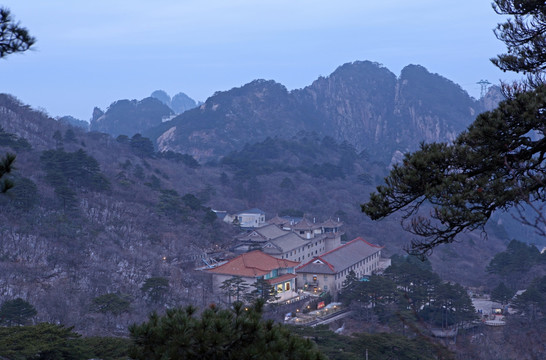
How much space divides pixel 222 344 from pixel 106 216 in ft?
126

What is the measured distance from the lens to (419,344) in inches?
874

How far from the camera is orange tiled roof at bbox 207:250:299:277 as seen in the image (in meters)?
35.8

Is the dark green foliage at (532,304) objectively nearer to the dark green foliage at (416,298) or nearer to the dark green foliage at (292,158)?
the dark green foliage at (416,298)

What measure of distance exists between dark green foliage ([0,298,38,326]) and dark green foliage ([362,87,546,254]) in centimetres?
1921

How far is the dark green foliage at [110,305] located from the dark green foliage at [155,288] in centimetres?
324

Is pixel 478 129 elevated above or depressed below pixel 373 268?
above

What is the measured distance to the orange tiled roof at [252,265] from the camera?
35.8 metres

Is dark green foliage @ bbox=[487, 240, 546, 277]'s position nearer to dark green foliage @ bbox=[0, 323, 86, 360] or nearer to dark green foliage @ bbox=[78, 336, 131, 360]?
dark green foliage @ bbox=[78, 336, 131, 360]

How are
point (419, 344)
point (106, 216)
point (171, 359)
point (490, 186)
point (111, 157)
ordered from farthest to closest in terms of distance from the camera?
point (111, 157) < point (106, 216) < point (419, 344) < point (490, 186) < point (171, 359)

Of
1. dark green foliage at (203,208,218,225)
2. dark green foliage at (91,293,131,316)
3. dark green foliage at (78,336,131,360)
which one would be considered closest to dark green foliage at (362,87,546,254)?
dark green foliage at (78,336,131,360)

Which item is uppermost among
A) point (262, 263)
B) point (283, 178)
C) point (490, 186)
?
point (283, 178)

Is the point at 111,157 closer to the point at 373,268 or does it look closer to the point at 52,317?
the point at 373,268

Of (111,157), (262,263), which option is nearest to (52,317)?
(262,263)

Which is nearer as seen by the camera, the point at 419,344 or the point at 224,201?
the point at 419,344
